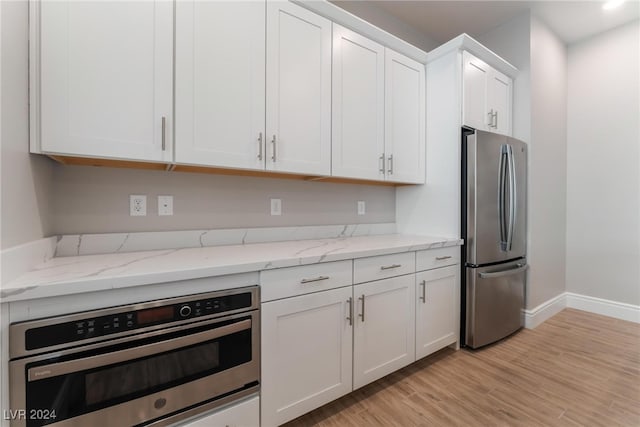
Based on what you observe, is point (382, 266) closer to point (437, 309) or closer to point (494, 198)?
point (437, 309)

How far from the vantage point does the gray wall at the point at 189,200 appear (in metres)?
1.38

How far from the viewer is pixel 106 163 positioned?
138 centimetres

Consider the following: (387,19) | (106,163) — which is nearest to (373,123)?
(387,19)

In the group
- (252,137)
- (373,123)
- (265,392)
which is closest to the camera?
(265,392)

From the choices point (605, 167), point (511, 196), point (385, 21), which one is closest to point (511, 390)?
point (511, 196)

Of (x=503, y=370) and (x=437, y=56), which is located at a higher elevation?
(x=437, y=56)

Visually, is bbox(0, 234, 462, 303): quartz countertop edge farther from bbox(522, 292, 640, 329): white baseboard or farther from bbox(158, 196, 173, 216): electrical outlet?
bbox(522, 292, 640, 329): white baseboard

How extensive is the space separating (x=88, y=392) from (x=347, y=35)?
91.4 inches

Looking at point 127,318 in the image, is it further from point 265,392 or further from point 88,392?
point 265,392

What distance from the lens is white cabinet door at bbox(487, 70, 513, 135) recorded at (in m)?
2.51

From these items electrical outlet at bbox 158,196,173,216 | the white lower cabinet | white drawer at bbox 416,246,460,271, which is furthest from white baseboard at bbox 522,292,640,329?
electrical outlet at bbox 158,196,173,216

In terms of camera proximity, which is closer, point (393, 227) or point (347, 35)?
point (347, 35)

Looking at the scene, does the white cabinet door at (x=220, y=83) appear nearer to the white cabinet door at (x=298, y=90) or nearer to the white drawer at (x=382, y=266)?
the white cabinet door at (x=298, y=90)

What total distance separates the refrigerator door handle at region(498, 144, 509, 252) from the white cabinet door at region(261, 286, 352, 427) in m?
1.61
